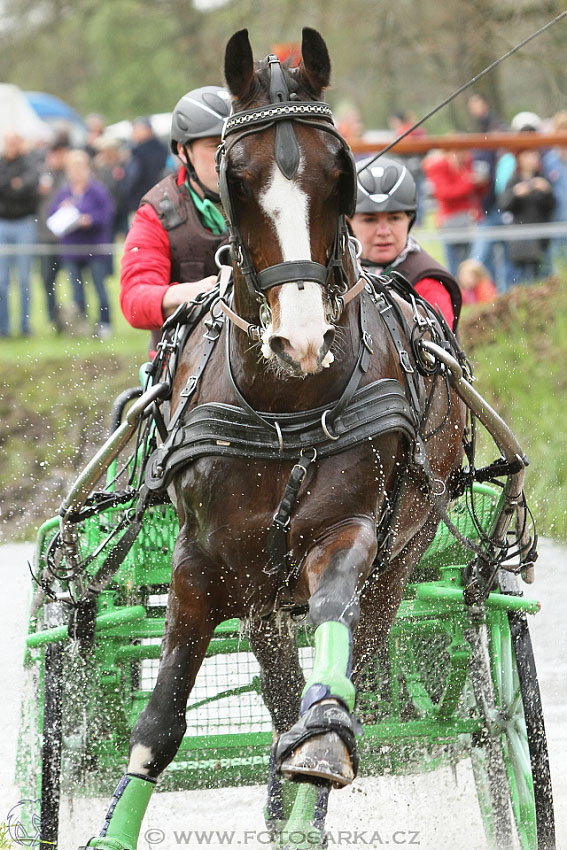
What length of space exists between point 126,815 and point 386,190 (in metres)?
2.75

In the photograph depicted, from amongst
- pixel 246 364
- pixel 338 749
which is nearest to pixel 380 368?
pixel 246 364

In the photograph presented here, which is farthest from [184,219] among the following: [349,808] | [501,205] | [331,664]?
[501,205]

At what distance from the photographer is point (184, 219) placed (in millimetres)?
4508

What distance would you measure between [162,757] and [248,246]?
1341 mm

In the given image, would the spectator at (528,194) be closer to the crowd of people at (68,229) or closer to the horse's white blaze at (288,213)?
the crowd of people at (68,229)

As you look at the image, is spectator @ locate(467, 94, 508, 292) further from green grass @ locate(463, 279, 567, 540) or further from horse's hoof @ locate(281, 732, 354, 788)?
horse's hoof @ locate(281, 732, 354, 788)

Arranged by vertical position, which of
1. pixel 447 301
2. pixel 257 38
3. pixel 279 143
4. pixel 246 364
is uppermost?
pixel 257 38

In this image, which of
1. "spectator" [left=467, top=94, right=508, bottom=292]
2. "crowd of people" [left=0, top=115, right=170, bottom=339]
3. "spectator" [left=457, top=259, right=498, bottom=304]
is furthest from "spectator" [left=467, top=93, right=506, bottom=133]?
"spectator" [left=457, top=259, right=498, bottom=304]

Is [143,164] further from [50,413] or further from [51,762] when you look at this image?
[51,762]

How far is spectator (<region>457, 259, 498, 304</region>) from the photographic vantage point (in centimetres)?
1083

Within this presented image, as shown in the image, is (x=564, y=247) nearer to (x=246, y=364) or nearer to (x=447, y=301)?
(x=447, y=301)

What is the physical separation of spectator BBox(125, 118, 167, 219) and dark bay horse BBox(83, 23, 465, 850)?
10070 millimetres

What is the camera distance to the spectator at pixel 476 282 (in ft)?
35.5

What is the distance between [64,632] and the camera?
12.8ft
